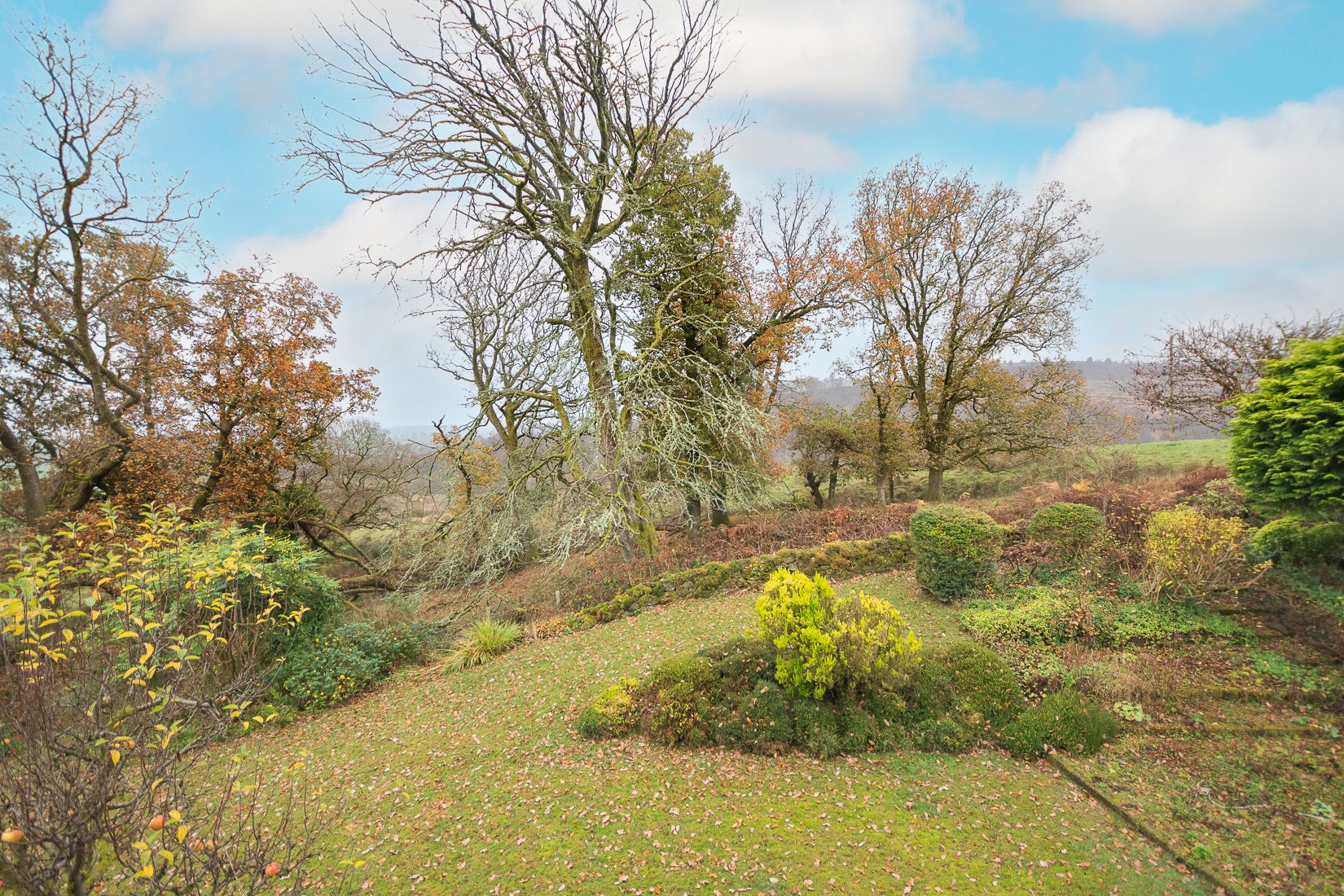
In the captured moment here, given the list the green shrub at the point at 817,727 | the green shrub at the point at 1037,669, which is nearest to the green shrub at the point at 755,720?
the green shrub at the point at 817,727

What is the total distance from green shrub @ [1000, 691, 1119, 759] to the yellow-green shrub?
8.95 feet

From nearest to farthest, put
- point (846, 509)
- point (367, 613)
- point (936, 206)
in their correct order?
point (367, 613) → point (846, 509) → point (936, 206)

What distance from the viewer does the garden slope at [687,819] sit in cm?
372

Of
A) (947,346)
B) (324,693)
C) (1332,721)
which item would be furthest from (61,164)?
(947,346)

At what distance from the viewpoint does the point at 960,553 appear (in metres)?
8.09

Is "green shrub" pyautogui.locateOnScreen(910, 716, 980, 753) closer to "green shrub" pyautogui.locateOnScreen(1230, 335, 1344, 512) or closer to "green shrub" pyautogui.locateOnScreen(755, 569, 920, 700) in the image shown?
"green shrub" pyautogui.locateOnScreen(755, 569, 920, 700)

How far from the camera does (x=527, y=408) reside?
36.6 ft

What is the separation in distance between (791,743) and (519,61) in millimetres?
10343

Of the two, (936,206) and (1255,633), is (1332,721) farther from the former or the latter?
(936,206)

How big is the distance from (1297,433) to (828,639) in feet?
20.7

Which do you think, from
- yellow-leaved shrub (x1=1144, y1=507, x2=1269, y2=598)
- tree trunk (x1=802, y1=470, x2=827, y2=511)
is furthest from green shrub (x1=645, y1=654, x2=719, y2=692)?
tree trunk (x1=802, y1=470, x2=827, y2=511)

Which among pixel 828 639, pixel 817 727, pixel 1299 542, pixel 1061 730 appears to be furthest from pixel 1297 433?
pixel 817 727

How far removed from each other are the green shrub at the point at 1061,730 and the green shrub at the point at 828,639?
1.10m

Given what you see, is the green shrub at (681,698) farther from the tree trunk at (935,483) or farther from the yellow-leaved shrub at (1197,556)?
the tree trunk at (935,483)
